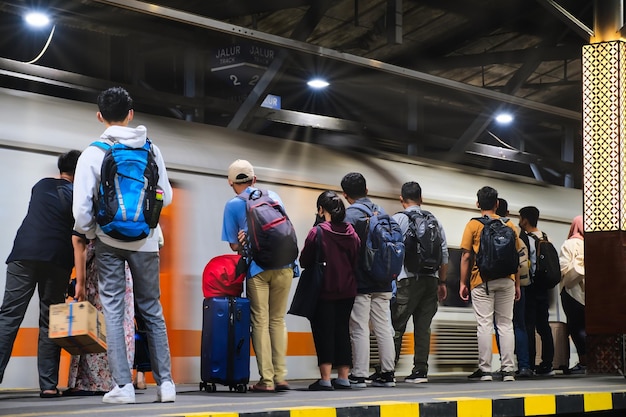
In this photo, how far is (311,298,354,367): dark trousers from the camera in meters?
6.78

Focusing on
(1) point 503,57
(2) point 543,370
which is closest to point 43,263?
(2) point 543,370

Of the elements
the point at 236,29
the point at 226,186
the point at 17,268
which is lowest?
the point at 17,268

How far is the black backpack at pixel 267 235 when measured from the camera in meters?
6.44

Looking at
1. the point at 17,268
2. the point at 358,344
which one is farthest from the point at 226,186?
the point at 17,268

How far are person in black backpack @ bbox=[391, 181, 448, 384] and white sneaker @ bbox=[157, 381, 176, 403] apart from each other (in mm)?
2991

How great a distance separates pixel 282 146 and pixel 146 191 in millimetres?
3669

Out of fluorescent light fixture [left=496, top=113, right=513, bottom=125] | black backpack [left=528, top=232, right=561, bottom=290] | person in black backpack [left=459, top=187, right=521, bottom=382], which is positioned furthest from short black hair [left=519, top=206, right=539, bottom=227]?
fluorescent light fixture [left=496, top=113, right=513, bottom=125]

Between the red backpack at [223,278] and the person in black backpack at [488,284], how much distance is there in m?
2.56

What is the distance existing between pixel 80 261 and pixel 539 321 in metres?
5.34

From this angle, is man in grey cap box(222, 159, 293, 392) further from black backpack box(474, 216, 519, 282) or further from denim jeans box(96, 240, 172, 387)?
black backpack box(474, 216, 519, 282)

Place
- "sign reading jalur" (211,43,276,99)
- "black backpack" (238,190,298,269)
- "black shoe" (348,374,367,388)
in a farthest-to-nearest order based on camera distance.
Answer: "sign reading jalur" (211,43,276,99)
"black shoe" (348,374,367,388)
"black backpack" (238,190,298,269)

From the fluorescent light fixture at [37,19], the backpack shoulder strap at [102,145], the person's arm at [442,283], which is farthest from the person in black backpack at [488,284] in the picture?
the fluorescent light fixture at [37,19]

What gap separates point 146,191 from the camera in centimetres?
534

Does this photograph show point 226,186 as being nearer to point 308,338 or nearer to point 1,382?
point 308,338
